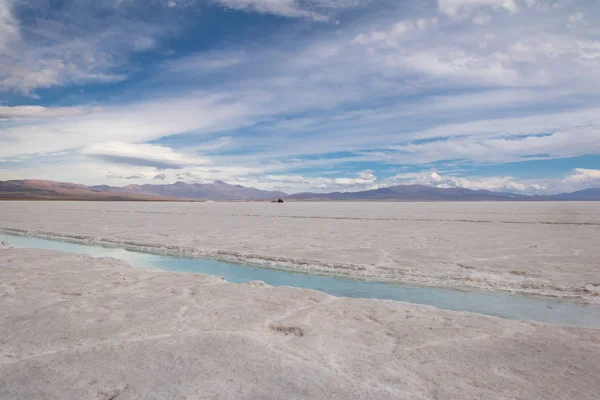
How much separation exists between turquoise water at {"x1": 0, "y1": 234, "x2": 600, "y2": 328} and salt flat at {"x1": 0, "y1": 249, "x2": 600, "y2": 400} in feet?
2.85

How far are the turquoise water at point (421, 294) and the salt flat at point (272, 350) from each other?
2.85 ft

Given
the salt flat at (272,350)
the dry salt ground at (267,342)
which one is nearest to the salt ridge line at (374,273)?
the dry salt ground at (267,342)

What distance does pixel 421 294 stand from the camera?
7230 mm

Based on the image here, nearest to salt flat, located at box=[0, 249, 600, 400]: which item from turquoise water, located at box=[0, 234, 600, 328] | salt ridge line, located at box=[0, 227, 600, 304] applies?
turquoise water, located at box=[0, 234, 600, 328]

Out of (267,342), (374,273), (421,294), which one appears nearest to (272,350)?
(267,342)

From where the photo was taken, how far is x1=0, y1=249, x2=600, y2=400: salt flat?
3361 millimetres

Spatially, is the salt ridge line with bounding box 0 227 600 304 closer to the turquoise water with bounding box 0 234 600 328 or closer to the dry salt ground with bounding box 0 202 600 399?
the dry salt ground with bounding box 0 202 600 399

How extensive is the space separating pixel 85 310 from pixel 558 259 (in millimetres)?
11052

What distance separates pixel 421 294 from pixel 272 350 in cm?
404

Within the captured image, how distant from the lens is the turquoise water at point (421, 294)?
5934 mm

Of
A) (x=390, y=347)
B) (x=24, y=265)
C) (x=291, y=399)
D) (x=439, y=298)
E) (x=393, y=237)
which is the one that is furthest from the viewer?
(x=393, y=237)

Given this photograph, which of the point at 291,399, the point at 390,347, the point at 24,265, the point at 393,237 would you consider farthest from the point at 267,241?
the point at 291,399

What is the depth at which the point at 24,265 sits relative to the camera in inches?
365

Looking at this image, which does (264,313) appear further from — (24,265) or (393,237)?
(393,237)
